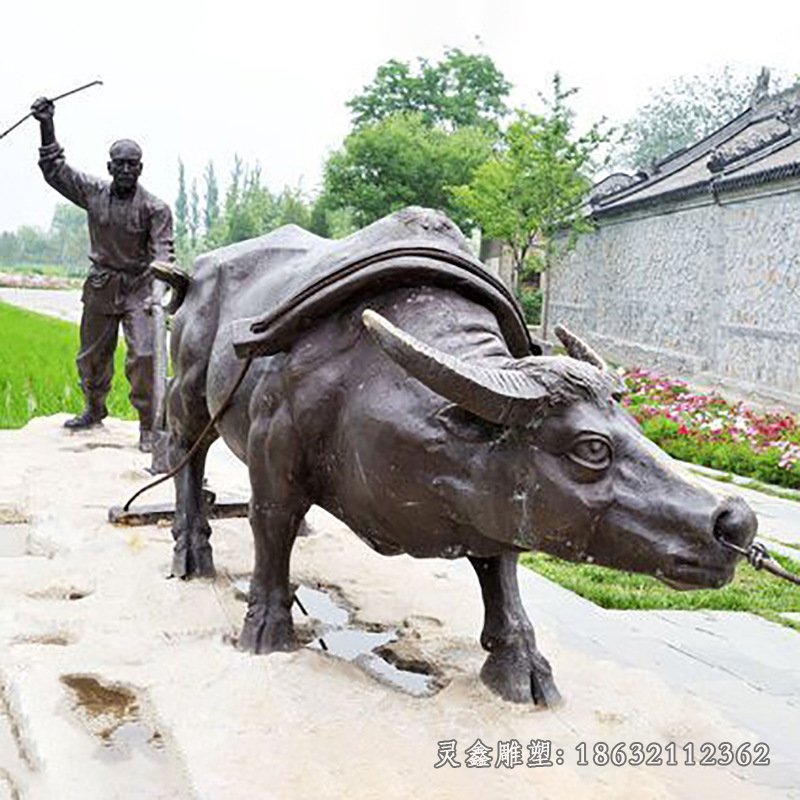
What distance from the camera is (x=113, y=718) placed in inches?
109

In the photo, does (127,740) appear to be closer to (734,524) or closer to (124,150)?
(734,524)

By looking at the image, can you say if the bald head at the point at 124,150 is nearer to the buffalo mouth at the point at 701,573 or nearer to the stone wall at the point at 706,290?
the buffalo mouth at the point at 701,573

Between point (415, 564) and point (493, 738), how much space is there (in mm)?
1934

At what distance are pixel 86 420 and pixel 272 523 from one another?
5.15m

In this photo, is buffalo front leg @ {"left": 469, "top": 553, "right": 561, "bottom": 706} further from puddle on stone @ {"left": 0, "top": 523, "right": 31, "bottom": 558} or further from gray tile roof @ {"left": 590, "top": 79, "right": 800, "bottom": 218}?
gray tile roof @ {"left": 590, "top": 79, "right": 800, "bottom": 218}

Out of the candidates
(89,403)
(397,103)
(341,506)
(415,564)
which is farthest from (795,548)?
(397,103)

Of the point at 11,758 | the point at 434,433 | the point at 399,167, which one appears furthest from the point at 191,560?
the point at 399,167

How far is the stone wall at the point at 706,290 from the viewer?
13859 millimetres

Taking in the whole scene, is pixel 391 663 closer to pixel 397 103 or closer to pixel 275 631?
pixel 275 631

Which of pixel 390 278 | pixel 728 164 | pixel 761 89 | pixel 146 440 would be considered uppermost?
pixel 761 89

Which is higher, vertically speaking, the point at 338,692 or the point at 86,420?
the point at 86,420

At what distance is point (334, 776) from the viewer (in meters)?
2.34

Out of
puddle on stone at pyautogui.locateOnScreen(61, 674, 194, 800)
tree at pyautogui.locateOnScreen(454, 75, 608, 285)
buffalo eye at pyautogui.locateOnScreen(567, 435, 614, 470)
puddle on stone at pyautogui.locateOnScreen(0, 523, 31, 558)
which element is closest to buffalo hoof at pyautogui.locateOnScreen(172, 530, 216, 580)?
puddle on stone at pyautogui.locateOnScreen(0, 523, 31, 558)

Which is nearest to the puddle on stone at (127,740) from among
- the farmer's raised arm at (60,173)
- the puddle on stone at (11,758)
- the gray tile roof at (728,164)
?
the puddle on stone at (11,758)
